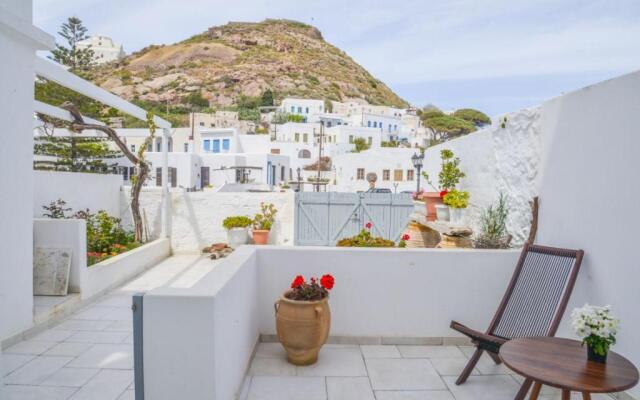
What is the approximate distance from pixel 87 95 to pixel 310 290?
14.3ft

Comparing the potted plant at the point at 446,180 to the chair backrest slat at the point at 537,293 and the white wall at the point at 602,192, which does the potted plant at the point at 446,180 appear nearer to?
the white wall at the point at 602,192

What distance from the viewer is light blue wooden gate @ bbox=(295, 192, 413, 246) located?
9.35 m

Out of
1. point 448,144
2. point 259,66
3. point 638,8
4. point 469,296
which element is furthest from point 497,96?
point 259,66

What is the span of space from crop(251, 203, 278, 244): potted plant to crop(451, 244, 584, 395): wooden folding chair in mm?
5619

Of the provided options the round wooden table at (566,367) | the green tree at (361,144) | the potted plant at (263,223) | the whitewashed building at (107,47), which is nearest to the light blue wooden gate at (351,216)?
the potted plant at (263,223)

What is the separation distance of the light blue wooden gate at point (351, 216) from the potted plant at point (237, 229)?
139 cm

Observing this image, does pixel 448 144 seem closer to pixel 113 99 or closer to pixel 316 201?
pixel 316 201

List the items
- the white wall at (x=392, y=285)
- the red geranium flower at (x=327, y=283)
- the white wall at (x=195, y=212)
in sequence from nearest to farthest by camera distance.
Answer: the red geranium flower at (x=327, y=283) → the white wall at (x=392, y=285) → the white wall at (x=195, y=212)

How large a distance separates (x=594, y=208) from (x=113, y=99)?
20.4 ft

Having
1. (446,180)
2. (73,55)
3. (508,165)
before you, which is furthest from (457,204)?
(73,55)

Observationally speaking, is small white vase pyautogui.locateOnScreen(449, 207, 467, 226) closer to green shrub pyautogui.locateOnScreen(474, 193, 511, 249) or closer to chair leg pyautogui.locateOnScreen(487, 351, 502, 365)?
green shrub pyautogui.locateOnScreen(474, 193, 511, 249)

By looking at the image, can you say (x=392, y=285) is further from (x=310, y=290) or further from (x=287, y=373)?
(x=287, y=373)

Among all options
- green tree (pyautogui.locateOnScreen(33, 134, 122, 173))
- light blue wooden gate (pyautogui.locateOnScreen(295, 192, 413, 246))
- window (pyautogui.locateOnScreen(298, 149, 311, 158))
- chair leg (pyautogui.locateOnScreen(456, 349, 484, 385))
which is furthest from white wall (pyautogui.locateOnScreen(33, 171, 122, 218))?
window (pyautogui.locateOnScreen(298, 149, 311, 158))

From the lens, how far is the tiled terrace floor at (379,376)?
282 centimetres
